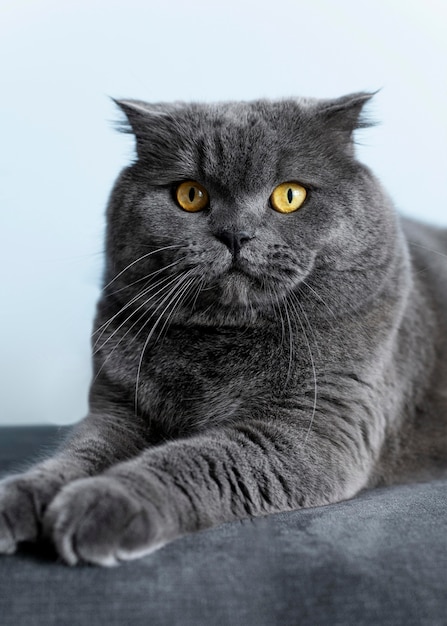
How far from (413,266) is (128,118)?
82 cm

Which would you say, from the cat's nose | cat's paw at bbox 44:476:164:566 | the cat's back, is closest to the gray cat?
the cat's nose

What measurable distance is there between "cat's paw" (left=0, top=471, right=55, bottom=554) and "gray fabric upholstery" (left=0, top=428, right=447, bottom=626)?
0.08 ft

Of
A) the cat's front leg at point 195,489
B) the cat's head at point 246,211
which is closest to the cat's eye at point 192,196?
the cat's head at point 246,211

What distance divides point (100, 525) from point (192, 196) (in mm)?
689

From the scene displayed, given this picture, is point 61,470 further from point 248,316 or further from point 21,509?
point 248,316

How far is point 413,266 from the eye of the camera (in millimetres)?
1878

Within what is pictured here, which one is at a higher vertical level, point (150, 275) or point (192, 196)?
point (192, 196)

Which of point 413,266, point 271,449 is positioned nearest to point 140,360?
point 271,449

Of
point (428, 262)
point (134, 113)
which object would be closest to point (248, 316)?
point (134, 113)

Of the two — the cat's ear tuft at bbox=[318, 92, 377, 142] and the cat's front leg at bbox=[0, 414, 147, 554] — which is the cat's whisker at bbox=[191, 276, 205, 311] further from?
the cat's ear tuft at bbox=[318, 92, 377, 142]

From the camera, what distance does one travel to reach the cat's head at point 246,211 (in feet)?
4.41

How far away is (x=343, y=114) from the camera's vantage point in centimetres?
149

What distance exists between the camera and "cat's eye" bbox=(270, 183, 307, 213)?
1390 millimetres

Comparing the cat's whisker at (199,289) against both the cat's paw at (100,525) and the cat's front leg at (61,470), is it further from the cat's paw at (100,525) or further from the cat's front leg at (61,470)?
the cat's paw at (100,525)
